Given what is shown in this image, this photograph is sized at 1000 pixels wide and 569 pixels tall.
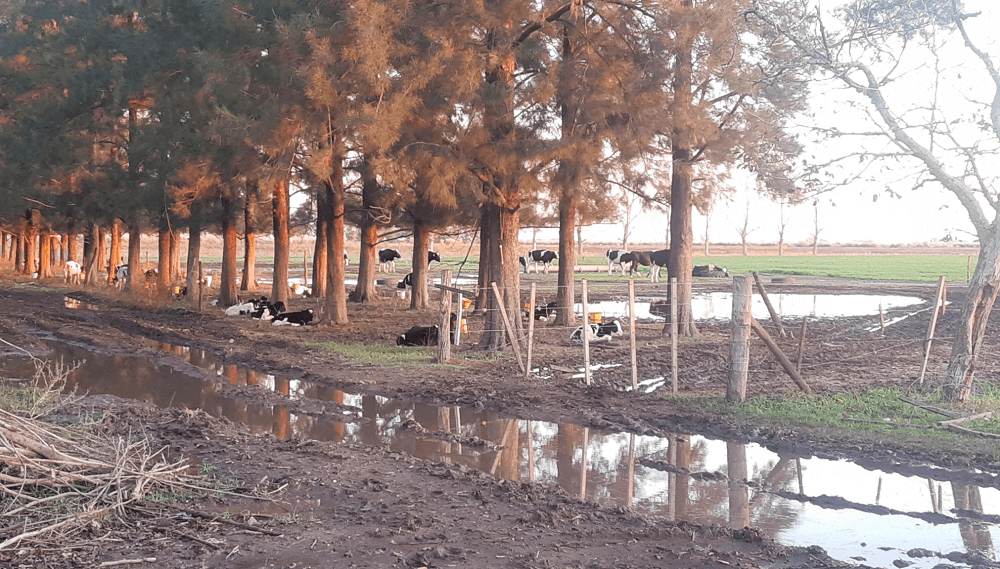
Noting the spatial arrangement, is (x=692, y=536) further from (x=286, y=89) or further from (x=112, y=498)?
(x=286, y=89)

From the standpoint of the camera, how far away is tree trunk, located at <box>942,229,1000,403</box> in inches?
416

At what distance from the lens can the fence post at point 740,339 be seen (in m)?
10.6

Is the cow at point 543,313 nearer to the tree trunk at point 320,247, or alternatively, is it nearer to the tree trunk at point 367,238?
the tree trunk at point 367,238

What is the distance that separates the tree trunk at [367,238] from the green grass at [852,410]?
1269 centimetres

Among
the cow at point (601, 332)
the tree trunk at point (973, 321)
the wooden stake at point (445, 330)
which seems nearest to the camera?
the tree trunk at point (973, 321)

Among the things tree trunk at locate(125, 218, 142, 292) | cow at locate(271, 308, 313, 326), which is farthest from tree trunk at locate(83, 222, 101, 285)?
cow at locate(271, 308, 313, 326)

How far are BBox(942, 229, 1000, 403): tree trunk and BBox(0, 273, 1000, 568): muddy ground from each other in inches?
45.5

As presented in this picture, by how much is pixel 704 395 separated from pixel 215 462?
6.46m

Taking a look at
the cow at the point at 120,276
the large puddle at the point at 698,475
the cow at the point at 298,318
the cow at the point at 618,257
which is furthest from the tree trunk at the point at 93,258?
the large puddle at the point at 698,475

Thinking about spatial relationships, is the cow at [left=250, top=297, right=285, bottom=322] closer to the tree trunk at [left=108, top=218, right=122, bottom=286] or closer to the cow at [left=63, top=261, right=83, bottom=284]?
the tree trunk at [left=108, top=218, right=122, bottom=286]

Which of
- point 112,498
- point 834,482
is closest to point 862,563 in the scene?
point 834,482

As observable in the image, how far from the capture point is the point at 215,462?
7.81 metres

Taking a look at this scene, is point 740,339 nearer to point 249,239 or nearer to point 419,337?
point 419,337

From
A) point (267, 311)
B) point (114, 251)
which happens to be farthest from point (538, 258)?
point (267, 311)
